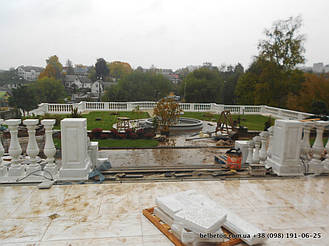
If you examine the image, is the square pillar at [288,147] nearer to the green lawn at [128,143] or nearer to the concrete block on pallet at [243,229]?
the concrete block on pallet at [243,229]

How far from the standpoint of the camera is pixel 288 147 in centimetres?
467

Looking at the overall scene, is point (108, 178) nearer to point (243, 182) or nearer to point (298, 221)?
point (243, 182)

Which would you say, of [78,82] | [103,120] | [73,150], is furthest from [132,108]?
[78,82]

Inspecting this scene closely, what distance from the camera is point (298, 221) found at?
9.98 ft

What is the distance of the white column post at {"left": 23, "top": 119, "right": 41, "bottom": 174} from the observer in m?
4.04

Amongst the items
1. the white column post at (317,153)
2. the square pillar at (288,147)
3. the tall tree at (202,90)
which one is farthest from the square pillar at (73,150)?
the tall tree at (202,90)

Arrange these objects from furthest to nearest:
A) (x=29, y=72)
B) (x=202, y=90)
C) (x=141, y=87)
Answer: (x=29, y=72)
(x=141, y=87)
(x=202, y=90)

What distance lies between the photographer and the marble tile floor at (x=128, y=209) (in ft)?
8.77

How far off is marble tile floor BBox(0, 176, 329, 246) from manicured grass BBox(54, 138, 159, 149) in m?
5.32

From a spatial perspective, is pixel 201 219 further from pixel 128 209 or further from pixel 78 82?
pixel 78 82

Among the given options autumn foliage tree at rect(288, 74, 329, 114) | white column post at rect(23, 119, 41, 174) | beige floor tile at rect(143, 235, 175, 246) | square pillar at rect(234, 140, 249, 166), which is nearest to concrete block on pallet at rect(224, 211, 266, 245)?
beige floor tile at rect(143, 235, 175, 246)

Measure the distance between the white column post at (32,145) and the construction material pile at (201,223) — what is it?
2.58 m

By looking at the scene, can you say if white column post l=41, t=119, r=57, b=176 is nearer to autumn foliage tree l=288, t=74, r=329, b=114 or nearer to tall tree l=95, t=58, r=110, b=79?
A: autumn foliage tree l=288, t=74, r=329, b=114

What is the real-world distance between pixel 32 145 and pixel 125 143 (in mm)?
5692
